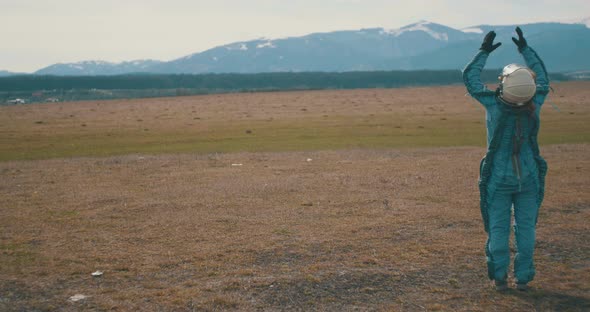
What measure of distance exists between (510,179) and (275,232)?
228 inches

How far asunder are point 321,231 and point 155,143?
80.5 ft

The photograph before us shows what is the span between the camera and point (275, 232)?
40.9 feet

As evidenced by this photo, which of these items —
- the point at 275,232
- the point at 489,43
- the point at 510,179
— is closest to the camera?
the point at 510,179

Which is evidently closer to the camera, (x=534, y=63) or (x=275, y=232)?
(x=534, y=63)

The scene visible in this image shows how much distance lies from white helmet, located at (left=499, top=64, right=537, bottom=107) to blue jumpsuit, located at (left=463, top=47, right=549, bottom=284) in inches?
8.4

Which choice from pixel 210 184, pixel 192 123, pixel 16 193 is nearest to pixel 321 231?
pixel 210 184

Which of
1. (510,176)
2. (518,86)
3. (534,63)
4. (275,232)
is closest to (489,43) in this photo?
(534,63)

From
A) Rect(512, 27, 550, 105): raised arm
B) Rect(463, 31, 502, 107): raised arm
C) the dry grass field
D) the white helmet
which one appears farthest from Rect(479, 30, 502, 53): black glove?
the dry grass field

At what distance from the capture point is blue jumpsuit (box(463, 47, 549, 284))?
8383mm

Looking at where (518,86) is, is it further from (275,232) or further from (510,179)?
(275,232)

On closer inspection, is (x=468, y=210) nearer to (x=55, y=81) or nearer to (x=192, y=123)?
(x=192, y=123)

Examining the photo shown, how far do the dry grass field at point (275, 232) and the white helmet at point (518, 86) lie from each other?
9.93 ft

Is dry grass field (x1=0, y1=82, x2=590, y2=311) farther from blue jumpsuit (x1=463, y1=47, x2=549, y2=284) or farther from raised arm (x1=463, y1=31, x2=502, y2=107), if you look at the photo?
raised arm (x1=463, y1=31, x2=502, y2=107)

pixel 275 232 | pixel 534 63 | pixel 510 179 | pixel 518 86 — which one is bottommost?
pixel 275 232
